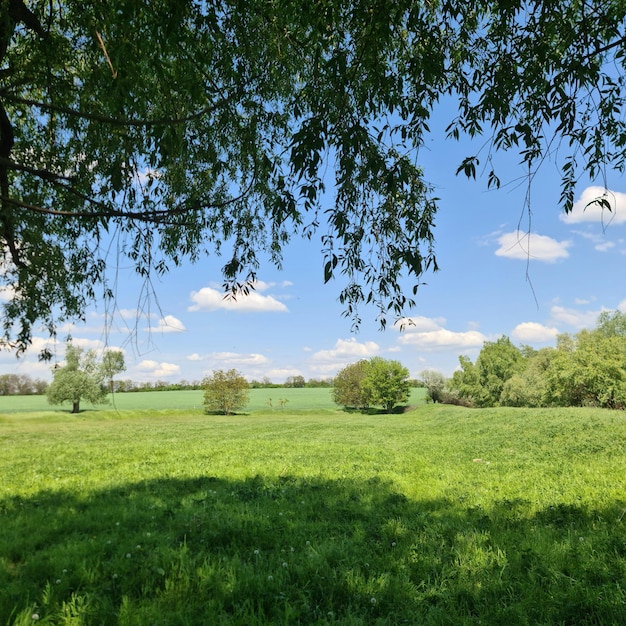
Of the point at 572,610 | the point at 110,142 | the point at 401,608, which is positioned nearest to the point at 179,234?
the point at 110,142

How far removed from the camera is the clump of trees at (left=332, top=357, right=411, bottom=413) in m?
69.5

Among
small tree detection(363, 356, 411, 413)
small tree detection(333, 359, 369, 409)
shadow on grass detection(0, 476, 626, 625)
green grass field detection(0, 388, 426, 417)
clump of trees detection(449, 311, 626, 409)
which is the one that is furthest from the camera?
small tree detection(333, 359, 369, 409)

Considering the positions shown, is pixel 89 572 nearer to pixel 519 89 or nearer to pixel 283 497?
pixel 283 497

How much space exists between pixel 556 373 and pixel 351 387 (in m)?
36.8

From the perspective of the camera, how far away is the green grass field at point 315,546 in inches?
159

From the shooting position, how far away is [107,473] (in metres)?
10.9

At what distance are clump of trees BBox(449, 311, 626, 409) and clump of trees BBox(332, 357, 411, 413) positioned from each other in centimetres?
1031

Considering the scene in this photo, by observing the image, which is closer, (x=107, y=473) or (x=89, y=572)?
(x=89, y=572)

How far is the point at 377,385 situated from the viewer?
6981 centimetres

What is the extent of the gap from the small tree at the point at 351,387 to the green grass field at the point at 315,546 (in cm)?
6432

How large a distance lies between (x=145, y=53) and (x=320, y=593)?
577 cm

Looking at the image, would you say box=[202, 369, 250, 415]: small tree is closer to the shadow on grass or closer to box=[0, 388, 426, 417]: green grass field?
box=[0, 388, 426, 417]: green grass field

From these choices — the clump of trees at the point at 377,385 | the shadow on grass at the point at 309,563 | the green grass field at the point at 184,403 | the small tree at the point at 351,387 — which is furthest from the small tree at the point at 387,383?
the shadow on grass at the point at 309,563

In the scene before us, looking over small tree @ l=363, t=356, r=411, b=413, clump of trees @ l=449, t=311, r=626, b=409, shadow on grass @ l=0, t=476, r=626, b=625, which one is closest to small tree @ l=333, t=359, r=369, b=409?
small tree @ l=363, t=356, r=411, b=413
